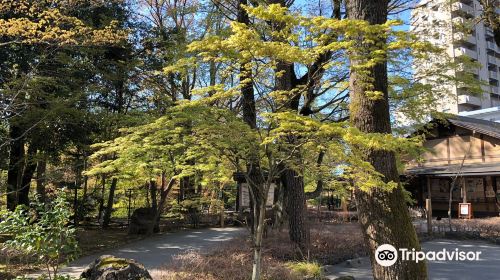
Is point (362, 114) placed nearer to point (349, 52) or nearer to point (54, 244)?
point (349, 52)

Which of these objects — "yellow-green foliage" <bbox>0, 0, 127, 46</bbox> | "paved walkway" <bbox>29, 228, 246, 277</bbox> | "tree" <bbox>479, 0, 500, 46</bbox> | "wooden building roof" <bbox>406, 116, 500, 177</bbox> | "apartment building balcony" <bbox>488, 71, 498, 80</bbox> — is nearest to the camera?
"yellow-green foliage" <bbox>0, 0, 127, 46</bbox>

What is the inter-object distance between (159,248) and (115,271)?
7.06 m

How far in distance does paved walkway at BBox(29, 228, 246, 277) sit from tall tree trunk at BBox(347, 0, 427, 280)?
5.61m

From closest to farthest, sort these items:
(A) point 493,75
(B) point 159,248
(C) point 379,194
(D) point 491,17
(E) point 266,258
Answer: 1. (C) point 379,194
2. (E) point 266,258
3. (D) point 491,17
4. (B) point 159,248
5. (A) point 493,75

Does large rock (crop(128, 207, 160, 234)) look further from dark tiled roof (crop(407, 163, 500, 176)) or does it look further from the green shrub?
dark tiled roof (crop(407, 163, 500, 176))

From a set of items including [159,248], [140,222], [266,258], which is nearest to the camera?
[266,258]

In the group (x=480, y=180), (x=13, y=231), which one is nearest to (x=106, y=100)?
(x=13, y=231)

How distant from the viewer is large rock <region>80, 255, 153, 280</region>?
6596mm

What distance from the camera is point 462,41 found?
13234 millimetres

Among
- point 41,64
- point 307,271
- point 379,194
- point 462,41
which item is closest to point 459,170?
point 462,41

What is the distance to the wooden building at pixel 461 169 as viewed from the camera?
2295 cm

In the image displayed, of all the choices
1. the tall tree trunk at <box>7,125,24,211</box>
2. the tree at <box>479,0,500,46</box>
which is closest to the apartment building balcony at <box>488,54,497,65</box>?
the tree at <box>479,0,500,46</box>

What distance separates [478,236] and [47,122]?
15330 mm

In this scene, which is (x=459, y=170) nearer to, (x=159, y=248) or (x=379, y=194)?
(x=159, y=248)
